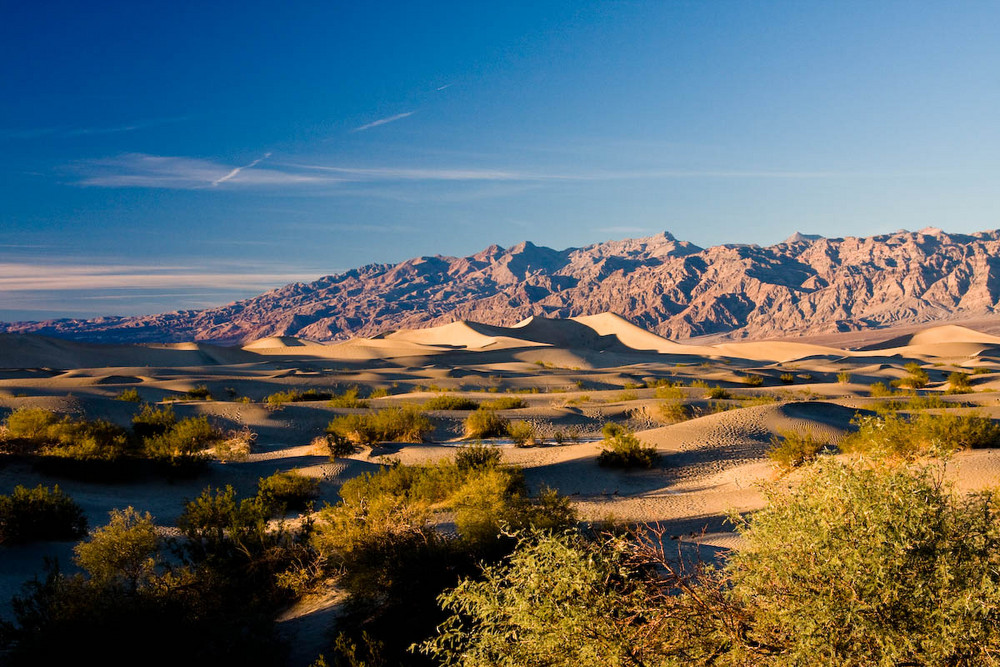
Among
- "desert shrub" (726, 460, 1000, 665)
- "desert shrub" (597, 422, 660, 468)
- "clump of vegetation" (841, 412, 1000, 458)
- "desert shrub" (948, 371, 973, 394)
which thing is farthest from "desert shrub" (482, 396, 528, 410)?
"desert shrub" (948, 371, 973, 394)

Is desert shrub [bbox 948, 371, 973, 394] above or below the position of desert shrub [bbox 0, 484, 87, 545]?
below

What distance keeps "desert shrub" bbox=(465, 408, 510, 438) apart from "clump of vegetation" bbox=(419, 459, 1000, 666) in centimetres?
1659

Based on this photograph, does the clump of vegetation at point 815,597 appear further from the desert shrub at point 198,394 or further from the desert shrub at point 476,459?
the desert shrub at point 198,394

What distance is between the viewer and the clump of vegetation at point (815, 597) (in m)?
3.14

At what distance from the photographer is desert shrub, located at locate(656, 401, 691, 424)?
2227 centimetres

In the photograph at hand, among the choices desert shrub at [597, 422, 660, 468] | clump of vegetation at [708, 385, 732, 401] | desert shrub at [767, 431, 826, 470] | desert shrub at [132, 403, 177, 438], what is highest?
desert shrub at [132, 403, 177, 438]


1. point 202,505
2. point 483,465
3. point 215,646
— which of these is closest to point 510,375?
point 483,465

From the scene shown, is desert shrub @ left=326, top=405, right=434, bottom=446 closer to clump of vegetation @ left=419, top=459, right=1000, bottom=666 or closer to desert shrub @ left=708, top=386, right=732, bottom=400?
desert shrub @ left=708, top=386, right=732, bottom=400

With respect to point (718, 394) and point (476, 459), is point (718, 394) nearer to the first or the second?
point (718, 394)

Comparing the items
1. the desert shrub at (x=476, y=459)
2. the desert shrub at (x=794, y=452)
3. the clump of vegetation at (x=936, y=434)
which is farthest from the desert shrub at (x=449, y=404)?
the clump of vegetation at (x=936, y=434)

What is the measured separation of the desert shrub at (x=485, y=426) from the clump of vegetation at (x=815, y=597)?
16591 mm

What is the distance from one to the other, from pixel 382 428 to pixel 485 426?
350 cm

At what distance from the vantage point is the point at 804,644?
3146 mm

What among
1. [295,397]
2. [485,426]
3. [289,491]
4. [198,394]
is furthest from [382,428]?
[198,394]
